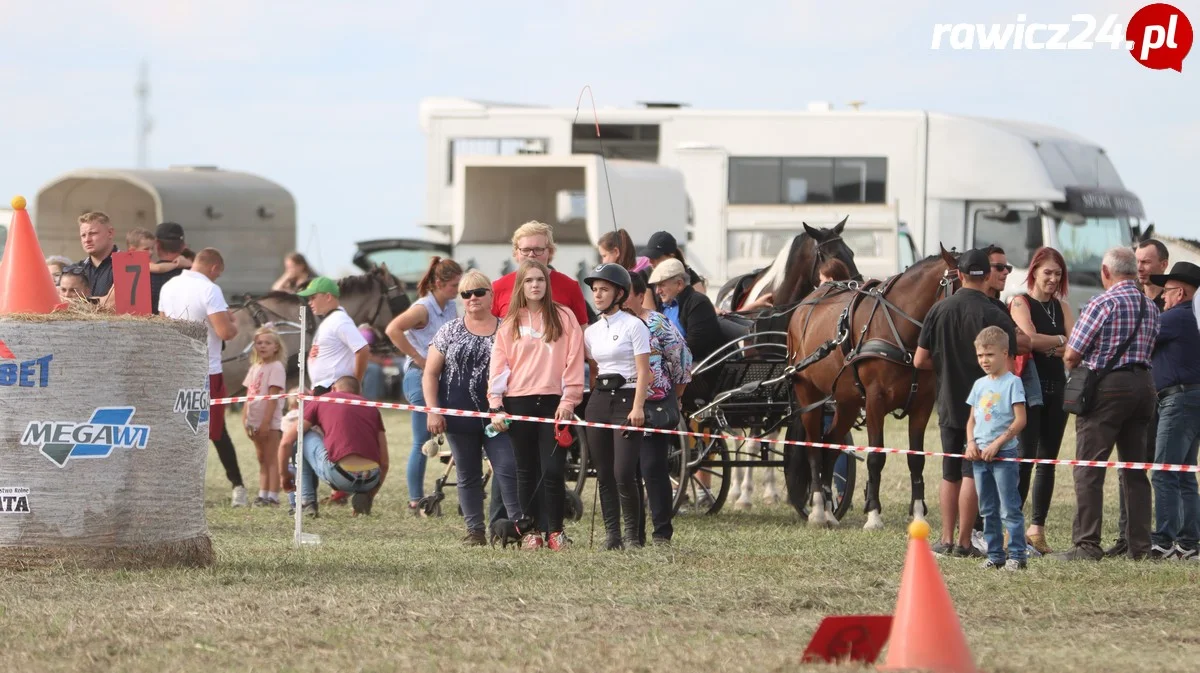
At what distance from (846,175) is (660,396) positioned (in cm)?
1556

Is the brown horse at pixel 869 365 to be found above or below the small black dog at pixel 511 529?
above

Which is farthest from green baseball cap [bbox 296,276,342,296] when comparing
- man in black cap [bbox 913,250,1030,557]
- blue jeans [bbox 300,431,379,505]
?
man in black cap [bbox 913,250,1030,557]

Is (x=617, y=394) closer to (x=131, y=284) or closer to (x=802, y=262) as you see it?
(x=131, y=284)

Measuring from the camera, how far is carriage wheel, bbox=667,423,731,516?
12359mm

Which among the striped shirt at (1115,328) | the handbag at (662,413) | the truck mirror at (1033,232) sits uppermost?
the truck mirror at (1033,232)

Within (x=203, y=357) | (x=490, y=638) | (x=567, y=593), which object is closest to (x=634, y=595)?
(x=567, y=593)

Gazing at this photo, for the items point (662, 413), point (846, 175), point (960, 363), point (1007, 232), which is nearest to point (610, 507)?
point (662, 413)

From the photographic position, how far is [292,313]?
17.3 m

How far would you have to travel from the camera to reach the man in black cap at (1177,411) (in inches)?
398

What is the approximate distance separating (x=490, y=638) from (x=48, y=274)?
3.31 metres

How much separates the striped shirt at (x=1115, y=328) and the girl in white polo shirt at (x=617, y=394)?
241 centimetres

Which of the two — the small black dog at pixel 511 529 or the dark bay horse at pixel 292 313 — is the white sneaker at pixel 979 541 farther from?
the dark bay horse at pixel 292 313

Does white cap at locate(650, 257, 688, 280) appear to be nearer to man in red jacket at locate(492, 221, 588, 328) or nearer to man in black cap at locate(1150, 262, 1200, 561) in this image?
man in red jacket at locate(492, 221, 588, 328)

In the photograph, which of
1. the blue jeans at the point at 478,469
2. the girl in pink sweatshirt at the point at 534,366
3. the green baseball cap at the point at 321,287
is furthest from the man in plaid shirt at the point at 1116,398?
the green baseball cap at the point at 321,287
